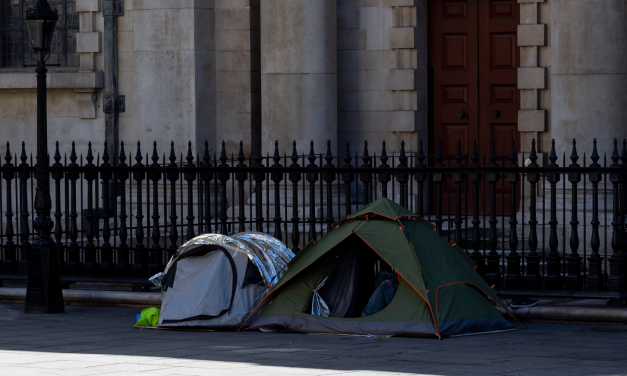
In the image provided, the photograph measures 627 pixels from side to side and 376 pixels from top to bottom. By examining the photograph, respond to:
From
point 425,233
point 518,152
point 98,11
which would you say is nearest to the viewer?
point 425,233

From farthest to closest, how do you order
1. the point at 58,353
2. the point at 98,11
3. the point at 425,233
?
the point at 98,11
the point at 425,233
the point at 58,353

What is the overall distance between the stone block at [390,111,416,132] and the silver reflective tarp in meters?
6.21

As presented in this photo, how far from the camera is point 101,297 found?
1271 centimetres

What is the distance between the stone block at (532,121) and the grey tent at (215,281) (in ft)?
20.8

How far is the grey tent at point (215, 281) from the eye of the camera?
35.3ft

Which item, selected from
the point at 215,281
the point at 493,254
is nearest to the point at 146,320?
the point at 215,281

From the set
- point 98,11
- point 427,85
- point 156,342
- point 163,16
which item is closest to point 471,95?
point 427,85

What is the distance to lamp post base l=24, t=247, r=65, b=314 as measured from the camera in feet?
39.4

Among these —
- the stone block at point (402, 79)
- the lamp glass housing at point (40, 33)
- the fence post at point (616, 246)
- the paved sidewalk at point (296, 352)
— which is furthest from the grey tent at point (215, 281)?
the stone block at point (402, 79)

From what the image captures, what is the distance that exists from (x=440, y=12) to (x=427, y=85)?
45.6 inches

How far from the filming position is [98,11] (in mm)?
18656

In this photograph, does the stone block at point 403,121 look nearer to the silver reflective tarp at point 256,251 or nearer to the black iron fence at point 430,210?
the black iron fence at point 430,210

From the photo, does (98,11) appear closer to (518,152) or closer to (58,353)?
(518,152)

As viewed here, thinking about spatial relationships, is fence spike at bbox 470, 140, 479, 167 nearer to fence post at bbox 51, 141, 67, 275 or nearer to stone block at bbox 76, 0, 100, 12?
fence post at bbox 51, 141, 67, 275
